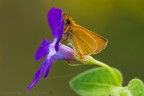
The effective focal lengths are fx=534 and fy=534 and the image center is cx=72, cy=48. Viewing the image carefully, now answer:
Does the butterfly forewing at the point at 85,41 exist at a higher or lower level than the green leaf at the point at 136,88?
higher

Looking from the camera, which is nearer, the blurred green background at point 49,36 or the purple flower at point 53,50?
the purple flower at point 53,50

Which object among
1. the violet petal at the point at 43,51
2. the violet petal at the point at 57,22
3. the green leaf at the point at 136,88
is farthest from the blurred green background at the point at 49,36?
the green leaf at the point at 136,88

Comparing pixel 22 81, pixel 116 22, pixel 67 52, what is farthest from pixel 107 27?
pixel 67 52

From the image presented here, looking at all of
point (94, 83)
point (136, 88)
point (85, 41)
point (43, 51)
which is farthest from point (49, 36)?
point (136, 88)

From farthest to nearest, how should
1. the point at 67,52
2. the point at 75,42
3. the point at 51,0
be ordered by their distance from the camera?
the point at 51,0
the point at 67,52
the point at 75,42

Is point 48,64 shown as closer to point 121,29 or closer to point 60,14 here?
point 60,14

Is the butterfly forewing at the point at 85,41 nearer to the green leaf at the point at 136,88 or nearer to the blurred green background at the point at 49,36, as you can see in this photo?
the green leaf at the point at 136,88
